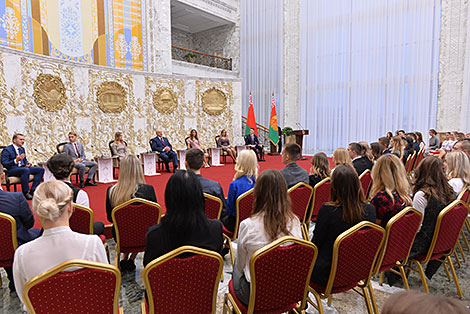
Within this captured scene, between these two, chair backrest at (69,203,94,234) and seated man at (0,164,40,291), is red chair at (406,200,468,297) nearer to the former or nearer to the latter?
chair backrest at (69,203,94,234)

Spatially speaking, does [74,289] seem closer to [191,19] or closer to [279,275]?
[279,275]

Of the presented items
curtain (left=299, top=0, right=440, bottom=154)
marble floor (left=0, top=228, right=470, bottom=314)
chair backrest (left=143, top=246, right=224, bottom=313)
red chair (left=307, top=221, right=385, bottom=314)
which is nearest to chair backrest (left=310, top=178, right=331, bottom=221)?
marble floor (left=0, top=228, right=470, bottom=314)

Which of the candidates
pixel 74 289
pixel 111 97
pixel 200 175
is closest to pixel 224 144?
pixel 111 97

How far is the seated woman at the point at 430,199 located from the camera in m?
2.26

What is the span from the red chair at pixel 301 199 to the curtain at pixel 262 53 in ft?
35.5

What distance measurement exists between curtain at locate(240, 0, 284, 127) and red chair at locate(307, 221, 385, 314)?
12.0 m

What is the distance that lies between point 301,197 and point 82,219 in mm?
1909

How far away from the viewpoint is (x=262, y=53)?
13.9 meters

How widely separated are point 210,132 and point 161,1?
15.8ft

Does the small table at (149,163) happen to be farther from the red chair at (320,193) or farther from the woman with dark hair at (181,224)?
the woman with dark hair at (181,224)

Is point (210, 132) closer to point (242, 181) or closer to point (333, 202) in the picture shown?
point (242, 181)

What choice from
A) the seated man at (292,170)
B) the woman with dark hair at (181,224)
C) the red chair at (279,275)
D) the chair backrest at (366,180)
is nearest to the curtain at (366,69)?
the chair backrest at (366,180)

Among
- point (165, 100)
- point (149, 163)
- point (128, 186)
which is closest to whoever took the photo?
point (128, 186)

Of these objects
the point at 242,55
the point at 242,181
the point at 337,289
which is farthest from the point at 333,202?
the point at 242,55
